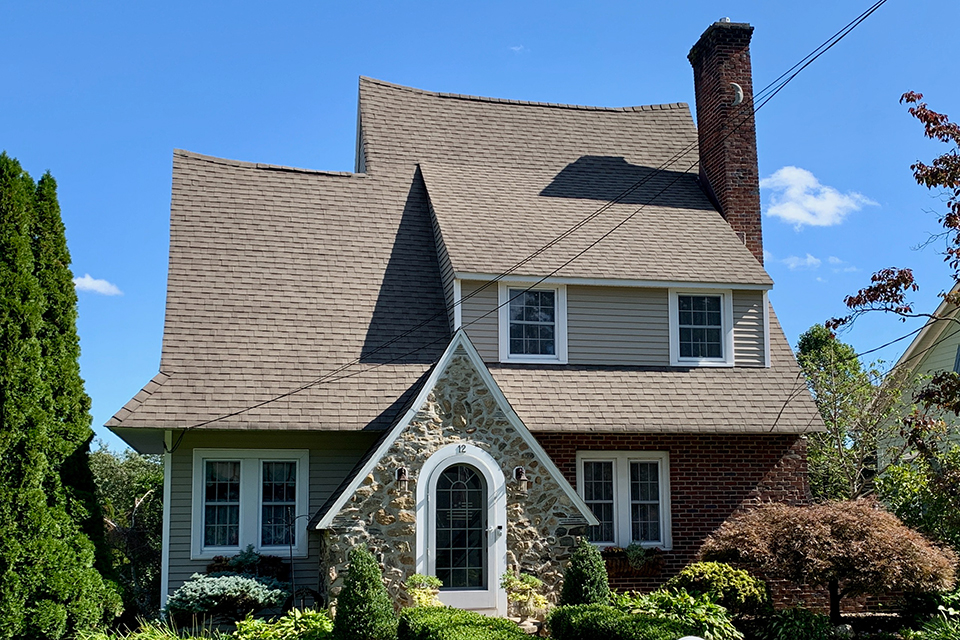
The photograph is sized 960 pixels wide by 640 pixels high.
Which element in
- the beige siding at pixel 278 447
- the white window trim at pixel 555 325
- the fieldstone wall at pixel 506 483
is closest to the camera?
the fieldstone wall at pixel 506 483

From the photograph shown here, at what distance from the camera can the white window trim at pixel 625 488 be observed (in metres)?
15.8

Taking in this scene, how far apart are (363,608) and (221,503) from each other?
4041mm

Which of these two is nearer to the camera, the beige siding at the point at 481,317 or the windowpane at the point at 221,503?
the windowpane at the point at 221,503

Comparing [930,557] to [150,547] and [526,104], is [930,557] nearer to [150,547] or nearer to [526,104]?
[526,104]

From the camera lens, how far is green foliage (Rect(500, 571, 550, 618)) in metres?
13.2

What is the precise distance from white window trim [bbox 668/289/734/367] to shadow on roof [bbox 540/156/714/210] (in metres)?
2.76

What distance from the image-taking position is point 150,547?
2139cm

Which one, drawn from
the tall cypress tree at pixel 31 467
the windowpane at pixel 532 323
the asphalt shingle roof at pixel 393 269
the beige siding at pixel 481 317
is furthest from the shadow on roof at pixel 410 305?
the tall cypress tree at pixel 31 467

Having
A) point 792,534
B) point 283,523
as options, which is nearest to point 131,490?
point 283,523

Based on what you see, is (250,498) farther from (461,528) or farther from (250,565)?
(461,528)

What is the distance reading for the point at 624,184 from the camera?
19703mm

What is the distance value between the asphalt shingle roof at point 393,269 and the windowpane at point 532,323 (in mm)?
516

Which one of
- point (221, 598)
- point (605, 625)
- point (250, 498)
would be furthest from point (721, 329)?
point (221, 598)

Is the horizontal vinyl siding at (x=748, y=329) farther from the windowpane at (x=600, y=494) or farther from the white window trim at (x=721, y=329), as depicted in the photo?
the windowpane at (x=600, y=494)
